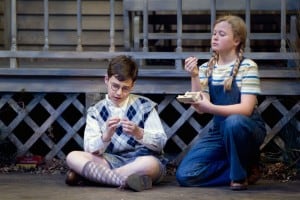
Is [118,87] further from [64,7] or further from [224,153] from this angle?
[64,7]

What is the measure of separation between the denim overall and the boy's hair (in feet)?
1.89

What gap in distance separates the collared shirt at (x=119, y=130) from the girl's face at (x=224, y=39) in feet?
2.21

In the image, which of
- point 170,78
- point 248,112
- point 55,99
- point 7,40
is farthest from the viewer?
point 7,40

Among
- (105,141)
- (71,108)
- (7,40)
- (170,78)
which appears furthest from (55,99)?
(7,40)

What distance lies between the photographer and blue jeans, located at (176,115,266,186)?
535 centimetres

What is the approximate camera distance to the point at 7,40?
8.97m

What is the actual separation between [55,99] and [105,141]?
5.45ft

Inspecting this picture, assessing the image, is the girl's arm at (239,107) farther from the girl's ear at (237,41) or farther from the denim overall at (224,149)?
the girl's ear at (237,41)

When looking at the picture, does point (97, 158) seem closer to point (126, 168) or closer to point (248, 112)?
point (126, 168)

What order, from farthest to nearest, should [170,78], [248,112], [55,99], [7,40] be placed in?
1. [7,40]
2. [55,99]
3. [170,78]
4. [248,112]

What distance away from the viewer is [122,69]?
5.51 metres

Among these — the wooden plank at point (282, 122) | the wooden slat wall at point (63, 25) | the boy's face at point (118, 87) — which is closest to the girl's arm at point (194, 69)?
the boy's face at point (118, 87)

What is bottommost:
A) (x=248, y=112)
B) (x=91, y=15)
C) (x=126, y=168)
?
(x=126, y=168)

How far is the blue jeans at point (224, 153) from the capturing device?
5.35 metres
